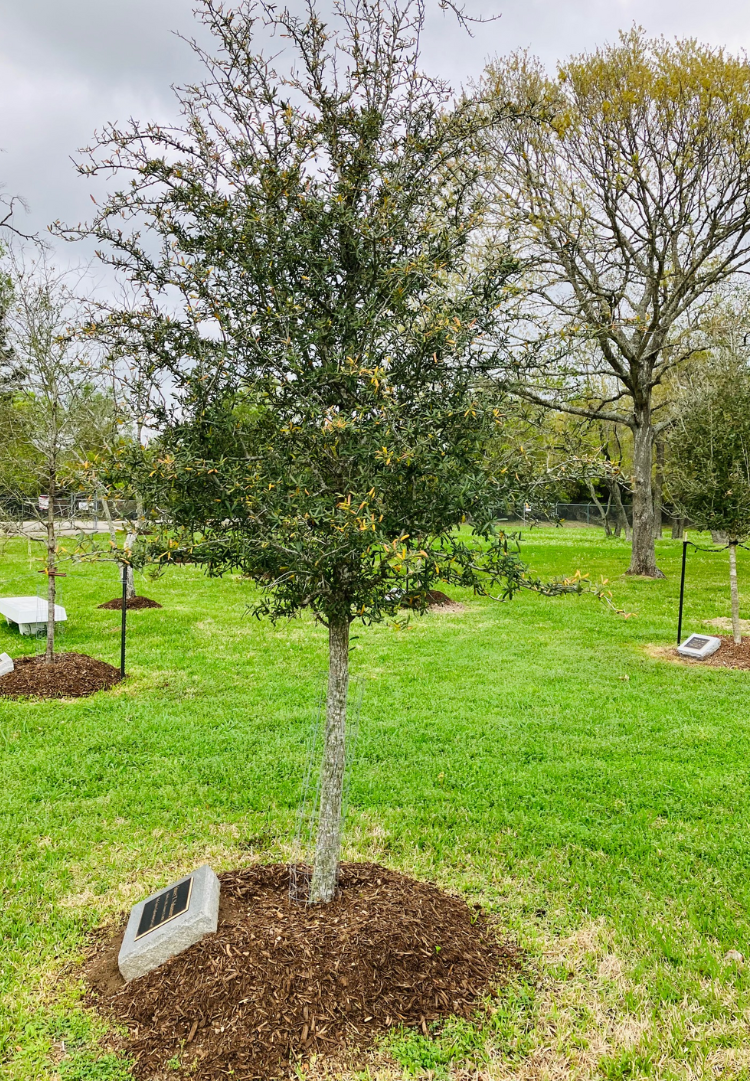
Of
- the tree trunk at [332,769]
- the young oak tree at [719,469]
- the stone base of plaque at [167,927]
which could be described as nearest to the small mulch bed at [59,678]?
the stone base of plaque at [167,927]

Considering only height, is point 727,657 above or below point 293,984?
above

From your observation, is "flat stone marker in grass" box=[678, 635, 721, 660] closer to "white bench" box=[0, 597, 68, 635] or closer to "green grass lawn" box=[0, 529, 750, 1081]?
"green grass lawn" box=[0, 529, 750, 1081]

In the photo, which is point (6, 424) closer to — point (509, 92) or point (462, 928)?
point (509, 92)

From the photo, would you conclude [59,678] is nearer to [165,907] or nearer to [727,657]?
[165,907]

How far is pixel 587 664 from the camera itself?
9750 mm

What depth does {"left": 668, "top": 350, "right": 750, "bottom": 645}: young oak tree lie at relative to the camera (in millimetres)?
10531

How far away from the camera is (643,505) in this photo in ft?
58.3

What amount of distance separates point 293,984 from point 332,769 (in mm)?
971

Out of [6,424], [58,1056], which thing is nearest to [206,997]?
[58,1056]

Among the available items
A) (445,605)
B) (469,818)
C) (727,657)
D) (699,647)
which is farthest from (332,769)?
(445,605)

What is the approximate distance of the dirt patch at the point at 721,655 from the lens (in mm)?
9672

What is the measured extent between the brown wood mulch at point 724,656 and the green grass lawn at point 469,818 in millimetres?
470

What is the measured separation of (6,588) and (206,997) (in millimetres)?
14659

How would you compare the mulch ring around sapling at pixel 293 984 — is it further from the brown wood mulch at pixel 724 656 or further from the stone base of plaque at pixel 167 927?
the brown wood mulch at pixel 724 656
